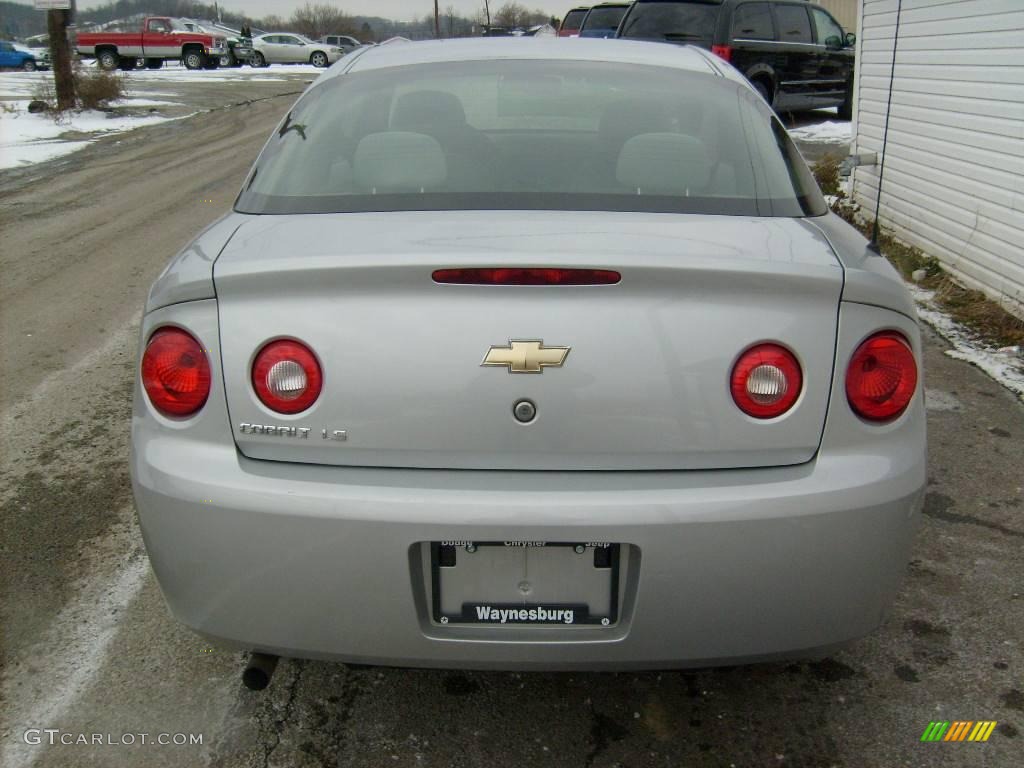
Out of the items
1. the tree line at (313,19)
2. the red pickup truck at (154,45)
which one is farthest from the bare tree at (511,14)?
the red pickup truck at (154,45)

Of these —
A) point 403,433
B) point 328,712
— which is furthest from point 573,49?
point 328,712

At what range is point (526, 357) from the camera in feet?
6.01

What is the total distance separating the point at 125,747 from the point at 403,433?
1113 millimetres

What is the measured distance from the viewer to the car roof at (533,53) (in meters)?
3.06

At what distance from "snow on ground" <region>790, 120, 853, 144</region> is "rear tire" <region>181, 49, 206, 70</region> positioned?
1180 inches

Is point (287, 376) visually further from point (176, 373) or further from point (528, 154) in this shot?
point (528, 154)

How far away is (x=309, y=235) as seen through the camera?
2.10 meters

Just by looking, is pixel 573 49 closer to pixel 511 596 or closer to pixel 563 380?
pixel 563 380

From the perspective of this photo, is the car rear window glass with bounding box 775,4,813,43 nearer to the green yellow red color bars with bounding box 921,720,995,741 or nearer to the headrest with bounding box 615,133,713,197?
the headrest with bounding box 615,133,713,197

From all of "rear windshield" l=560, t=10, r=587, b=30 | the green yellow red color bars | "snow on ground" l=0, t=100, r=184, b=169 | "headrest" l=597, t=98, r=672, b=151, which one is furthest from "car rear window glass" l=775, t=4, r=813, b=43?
the green yellow red color bars

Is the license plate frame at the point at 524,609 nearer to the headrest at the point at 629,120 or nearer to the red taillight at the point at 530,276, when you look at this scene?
the red taillight at the point at 530,276

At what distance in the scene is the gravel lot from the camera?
7.35 ft

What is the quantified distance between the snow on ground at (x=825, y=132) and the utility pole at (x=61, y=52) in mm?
12819

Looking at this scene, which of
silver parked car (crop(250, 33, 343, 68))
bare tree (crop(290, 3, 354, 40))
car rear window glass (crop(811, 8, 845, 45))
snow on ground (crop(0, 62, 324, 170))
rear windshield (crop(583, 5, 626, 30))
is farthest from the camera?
bare tree (crop(290, 3, 354, 40))
